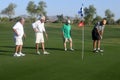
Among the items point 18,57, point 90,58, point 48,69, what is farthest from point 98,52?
point 48,69

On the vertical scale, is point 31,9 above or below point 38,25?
above

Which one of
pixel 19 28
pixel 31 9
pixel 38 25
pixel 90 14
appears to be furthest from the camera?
pixel 90 14

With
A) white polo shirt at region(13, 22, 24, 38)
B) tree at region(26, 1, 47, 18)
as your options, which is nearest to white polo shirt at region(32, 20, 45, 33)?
white polo shirt at region(13, 22, 24, 38)

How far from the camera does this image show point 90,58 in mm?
16156

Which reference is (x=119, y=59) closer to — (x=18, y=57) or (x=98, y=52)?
(x=98, y=52)

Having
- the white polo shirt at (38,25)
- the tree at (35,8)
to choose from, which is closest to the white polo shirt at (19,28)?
the white polo shirt at (38,25)

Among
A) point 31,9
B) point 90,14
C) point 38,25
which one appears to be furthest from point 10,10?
point 38,25

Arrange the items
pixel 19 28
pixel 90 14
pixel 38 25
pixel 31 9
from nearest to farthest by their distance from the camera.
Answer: pixel 19 28
pixel 38 25
pixel 31 9
pixel 90 14

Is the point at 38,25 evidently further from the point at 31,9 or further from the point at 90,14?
the point at 90,14

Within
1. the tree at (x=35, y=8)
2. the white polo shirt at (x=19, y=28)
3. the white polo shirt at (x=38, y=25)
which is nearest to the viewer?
the white polo shirt at (x=19, y=28)

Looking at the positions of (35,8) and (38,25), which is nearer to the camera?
(38,25)

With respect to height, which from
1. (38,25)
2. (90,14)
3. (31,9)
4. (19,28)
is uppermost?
(31,9)

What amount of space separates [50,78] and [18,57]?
5415 mm

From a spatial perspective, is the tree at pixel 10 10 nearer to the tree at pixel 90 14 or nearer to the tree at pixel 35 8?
the tree at pixel 35 8
